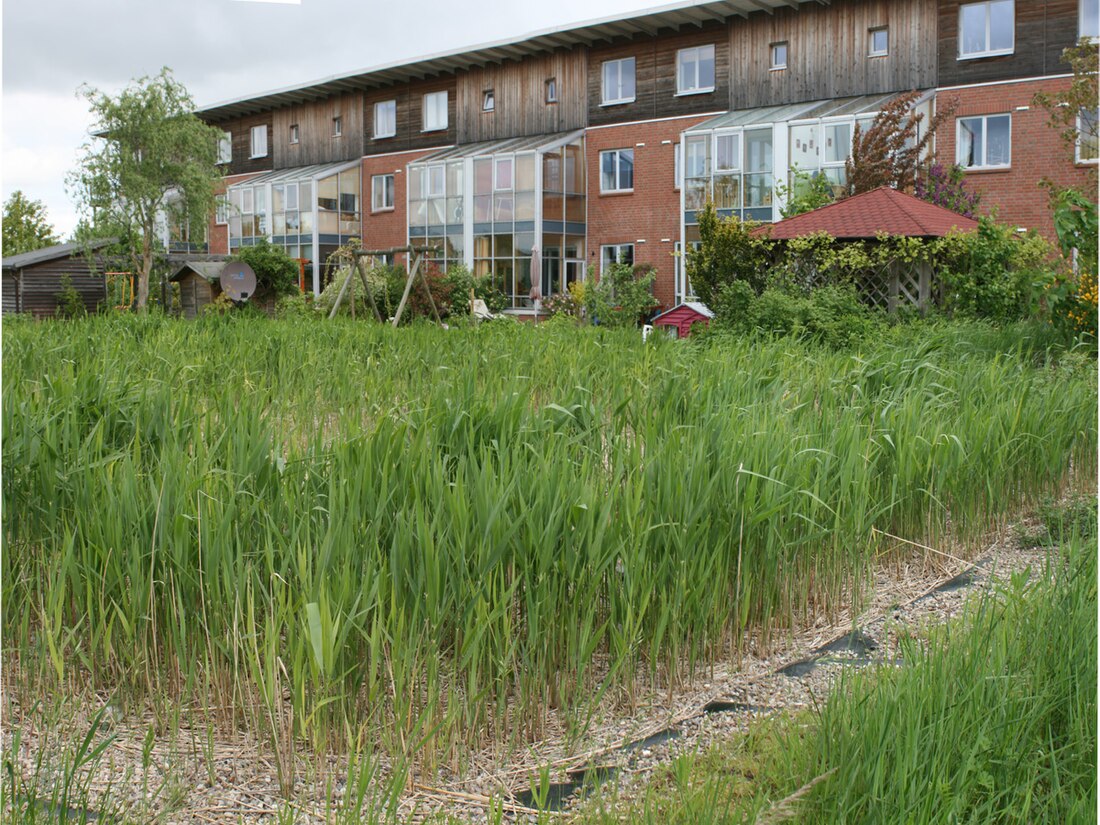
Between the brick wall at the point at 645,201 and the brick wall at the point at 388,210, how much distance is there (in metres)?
6.81

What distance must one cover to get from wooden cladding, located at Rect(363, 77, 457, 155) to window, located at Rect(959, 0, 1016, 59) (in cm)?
1563

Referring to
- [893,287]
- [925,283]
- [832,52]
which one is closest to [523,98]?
[832,52]

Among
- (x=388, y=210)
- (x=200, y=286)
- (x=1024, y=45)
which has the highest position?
(x=1024, y=45)

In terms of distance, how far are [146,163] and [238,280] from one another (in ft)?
23.3

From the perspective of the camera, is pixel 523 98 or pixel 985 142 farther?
pixel 523 98

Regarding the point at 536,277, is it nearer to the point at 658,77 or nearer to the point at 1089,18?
the point at 658,77

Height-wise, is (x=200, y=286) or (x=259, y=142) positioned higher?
Answer: (x=259, y=142)

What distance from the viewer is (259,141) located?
135 feet

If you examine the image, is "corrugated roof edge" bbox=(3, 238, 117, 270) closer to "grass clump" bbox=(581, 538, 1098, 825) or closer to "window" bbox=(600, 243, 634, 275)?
"window" bbox=(600, 243, 634, 275)

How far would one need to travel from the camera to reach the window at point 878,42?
83.3 feet

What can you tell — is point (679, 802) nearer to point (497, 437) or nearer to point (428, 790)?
point (428, 790)

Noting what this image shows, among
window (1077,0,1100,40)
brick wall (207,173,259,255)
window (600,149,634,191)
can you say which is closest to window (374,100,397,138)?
brick wall (207,173,259,255)

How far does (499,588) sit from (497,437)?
1467 mm

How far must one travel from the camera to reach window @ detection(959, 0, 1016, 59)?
77.4 ft
